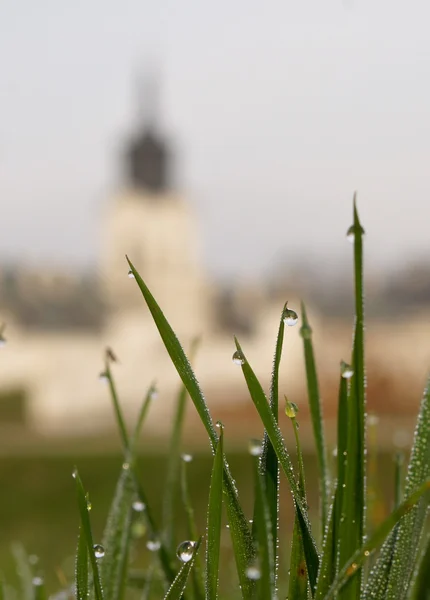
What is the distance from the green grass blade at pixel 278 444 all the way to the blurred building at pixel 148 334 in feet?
0.46

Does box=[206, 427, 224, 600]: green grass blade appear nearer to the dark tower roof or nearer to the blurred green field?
the blurred green field

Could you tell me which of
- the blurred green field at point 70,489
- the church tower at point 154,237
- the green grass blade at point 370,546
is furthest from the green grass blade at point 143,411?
the church tower at point 154,237

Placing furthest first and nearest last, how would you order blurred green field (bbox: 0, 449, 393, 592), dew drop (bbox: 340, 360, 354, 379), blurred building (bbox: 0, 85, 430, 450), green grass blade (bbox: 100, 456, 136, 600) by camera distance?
blurred building (bbox: 0, 85, 430, 450) → blurred green field (bbox: 0, 449, 393, 592) → green grass blade (bbox: 100, 456, 136, 600) → dew drop (bbox: 340, 360, 354, 379)

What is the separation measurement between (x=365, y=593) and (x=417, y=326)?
468 inches

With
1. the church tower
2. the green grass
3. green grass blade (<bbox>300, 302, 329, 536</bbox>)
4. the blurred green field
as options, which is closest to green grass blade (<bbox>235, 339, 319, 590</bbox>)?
the green grass

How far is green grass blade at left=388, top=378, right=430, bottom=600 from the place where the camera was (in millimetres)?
404

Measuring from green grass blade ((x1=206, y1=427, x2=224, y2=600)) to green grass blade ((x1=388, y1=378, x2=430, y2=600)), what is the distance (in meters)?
0.10

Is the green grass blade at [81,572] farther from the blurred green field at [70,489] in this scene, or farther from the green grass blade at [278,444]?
the blurred green field at [70,489]

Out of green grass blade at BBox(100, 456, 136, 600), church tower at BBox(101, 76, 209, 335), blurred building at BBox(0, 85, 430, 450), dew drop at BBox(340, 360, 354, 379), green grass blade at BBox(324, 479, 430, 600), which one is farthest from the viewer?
church tower at BBox(101, 76, 209, 335)

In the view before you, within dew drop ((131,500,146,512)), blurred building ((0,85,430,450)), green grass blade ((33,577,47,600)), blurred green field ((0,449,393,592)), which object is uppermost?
blurred building ((0,85,430,450))

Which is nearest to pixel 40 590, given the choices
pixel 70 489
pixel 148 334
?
pixel 70 489

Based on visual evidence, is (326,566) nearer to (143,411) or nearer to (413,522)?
(413,522)

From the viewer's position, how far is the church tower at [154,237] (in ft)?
77.7

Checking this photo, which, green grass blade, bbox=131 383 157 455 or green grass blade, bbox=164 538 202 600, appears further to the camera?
green grass blade, bbox=131 383 157 455
